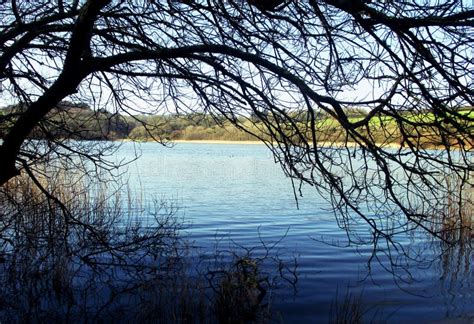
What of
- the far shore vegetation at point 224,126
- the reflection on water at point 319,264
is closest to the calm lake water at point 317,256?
the reflection on water at point 319,264

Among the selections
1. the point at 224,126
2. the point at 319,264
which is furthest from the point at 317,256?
the point at 224,126

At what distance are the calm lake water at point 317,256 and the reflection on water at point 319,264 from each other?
0.05 ft

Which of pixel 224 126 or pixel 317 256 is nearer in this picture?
pixel 224 126

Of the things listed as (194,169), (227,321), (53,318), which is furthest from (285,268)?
(194,169)

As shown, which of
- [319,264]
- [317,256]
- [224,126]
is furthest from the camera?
[317,256]

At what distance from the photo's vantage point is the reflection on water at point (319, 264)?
6.31 meters

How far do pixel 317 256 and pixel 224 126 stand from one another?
17.8 feet

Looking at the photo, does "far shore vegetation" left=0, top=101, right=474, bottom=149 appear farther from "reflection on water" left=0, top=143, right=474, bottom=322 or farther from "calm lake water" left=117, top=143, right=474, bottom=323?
"reflection on water" left=0, top=143, right=474, bottom=322

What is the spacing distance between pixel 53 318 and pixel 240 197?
40.0 feet

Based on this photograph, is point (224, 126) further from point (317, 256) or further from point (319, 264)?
point (317, 256)

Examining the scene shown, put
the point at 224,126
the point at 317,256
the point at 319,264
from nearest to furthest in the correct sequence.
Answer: the point at 224,126 → the point at 319,264 → the point at 317,256

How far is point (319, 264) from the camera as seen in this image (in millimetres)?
8922

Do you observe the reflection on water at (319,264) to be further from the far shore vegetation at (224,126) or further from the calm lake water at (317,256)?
the far shore vegetation at (224,126)

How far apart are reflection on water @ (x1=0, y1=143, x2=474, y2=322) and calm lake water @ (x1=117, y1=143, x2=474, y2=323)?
0.02 m
